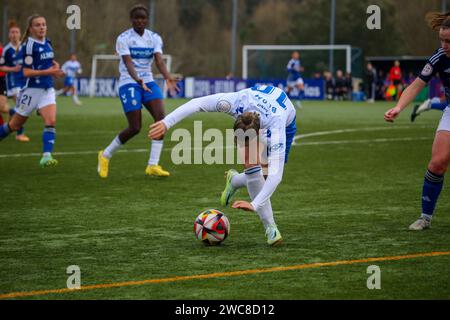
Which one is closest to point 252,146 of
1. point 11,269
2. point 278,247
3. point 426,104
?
point 278,247

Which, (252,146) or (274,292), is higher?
(252,146)

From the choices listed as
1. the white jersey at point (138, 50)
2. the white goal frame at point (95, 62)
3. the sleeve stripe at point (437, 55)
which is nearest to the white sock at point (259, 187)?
the sleeve stripe at point (437, 55)

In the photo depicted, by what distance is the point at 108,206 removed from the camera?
432 inches

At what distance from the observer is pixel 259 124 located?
26.2 ft

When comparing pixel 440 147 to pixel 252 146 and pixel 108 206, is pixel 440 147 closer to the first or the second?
pixel 252 146

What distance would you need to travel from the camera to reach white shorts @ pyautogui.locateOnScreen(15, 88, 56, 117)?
14570 millimetres

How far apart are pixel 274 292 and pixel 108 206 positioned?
482cm

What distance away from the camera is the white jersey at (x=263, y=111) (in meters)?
7.92

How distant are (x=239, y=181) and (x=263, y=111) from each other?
3.17 ft

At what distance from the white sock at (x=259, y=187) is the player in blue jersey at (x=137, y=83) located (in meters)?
5.50

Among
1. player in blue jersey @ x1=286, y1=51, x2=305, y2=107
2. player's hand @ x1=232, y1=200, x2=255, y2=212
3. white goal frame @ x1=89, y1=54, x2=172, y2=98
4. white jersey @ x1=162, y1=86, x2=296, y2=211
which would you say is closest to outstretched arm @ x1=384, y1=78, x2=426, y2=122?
white jersey @ x1=162, y1=86, x2=296, y2=211

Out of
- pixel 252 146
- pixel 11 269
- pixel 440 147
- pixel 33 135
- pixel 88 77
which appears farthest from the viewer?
pixel 88 77

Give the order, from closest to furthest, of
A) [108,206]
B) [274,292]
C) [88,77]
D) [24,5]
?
[274,292]
[108,206]
[88,77]
[24,5]

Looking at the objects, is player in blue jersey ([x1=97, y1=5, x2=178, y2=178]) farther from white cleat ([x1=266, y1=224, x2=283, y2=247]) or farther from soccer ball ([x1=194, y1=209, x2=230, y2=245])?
white cleat ([x1=266, y1=224, x2=283, y2=247])
